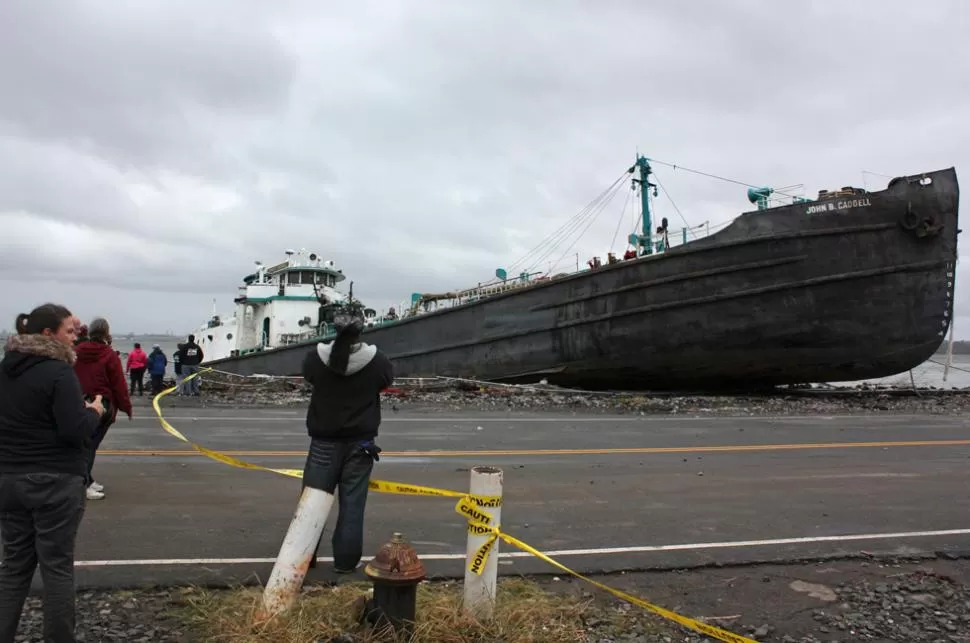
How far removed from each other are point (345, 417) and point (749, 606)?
2692mm

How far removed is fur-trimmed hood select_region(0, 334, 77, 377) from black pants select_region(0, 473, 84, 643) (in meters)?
0.47

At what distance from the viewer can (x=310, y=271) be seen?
27.0 metres

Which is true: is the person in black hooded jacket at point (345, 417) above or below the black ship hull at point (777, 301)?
below

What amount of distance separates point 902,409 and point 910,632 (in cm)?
1483

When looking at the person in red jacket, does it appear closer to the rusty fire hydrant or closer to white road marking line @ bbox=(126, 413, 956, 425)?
the rusty fire hydrant

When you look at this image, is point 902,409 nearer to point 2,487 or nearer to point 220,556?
point 220,556

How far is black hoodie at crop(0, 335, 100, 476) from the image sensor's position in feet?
9.45

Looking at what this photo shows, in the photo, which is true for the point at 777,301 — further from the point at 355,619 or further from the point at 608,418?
the point at 355,619

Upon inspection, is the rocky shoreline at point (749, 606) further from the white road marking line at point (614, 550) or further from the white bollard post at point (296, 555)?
the white road marking line at point (614, 550)

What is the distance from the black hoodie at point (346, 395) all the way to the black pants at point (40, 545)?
135 cm

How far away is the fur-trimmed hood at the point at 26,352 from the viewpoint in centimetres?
291

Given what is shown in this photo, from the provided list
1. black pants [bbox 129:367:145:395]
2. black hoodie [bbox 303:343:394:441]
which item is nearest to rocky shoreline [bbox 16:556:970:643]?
black hoodie [bbox 303:343:394:441]

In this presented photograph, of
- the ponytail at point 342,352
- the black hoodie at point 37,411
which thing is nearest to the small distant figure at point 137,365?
the ponytail at point 342,352

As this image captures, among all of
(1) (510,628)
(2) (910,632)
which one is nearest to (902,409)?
(2) (910,632)
